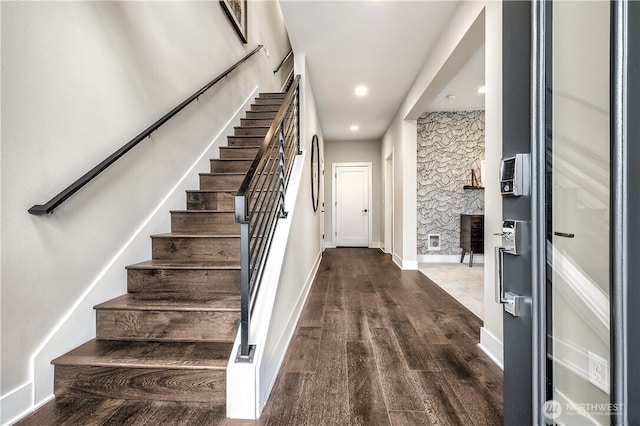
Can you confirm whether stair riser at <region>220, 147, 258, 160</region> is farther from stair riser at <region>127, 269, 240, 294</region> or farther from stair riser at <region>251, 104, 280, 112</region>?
stair riser at <region>127, 269, 240, 294</region>

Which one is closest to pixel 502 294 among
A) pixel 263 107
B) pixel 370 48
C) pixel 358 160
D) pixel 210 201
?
pixel 210 201

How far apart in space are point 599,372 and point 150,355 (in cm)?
162

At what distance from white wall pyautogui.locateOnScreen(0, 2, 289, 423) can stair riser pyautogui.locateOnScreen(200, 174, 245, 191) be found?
0.54 ft

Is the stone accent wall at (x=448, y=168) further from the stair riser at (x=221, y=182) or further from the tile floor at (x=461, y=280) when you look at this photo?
the stair riser at (x=221, y=182)

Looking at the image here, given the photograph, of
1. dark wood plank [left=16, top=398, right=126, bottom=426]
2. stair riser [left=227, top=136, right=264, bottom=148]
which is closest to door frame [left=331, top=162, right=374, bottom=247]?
stair riser [left=227, top=136, right=264, bottom=148]

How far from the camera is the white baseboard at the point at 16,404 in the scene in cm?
107

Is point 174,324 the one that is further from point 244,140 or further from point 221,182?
point 244,140

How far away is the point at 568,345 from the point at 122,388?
5.47 feet

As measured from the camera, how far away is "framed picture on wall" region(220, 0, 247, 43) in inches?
125

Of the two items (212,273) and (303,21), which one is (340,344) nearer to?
(212,273)

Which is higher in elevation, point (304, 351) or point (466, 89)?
point (466, 89)

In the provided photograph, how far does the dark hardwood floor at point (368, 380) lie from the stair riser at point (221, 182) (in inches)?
52.1

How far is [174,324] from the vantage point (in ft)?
4.84

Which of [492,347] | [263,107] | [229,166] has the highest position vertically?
[263,107]
